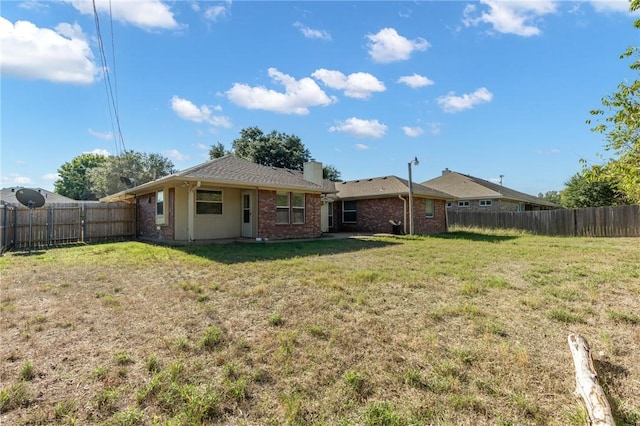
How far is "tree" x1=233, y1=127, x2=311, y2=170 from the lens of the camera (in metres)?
33.1

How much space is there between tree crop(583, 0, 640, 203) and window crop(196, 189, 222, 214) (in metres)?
11.2

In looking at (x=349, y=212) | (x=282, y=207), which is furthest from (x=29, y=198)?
(x=349, y=212)

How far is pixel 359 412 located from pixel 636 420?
6.59ft

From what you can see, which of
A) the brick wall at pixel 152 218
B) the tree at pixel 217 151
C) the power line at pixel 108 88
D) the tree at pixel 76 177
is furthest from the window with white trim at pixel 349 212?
the tree at pixel 76 177

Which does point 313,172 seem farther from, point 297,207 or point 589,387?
point 589,387

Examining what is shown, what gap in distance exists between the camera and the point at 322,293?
17.4 feet

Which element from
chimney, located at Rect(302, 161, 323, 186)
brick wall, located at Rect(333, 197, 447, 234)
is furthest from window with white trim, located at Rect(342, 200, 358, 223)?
chimney, located at Rect(302, 161, 323, 186)

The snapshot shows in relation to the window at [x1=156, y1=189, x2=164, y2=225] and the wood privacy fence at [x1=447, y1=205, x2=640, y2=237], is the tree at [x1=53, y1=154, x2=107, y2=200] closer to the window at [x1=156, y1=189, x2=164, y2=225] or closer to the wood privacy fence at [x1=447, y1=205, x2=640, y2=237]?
the window at [x1=156, y1=189, x2=164, y2=225]

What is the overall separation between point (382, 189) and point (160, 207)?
36.8ft

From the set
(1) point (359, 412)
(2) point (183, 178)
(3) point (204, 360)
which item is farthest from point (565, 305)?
(2) point (183, 178)

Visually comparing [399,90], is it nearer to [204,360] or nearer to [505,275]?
[505,275]

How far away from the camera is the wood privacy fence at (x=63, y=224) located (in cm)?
1188

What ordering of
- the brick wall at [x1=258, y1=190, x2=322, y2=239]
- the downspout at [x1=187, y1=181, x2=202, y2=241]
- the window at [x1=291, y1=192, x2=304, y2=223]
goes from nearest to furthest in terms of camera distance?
1. the downspout at [x1=187, y1=181, x2=202, y2=241]
2. the brick wall at [x1=258, y1=190, x2=322, y2=239]
3. the window at [x1=291, y1=192, x2=304, y2=223]

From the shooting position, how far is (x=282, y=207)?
1355cm
